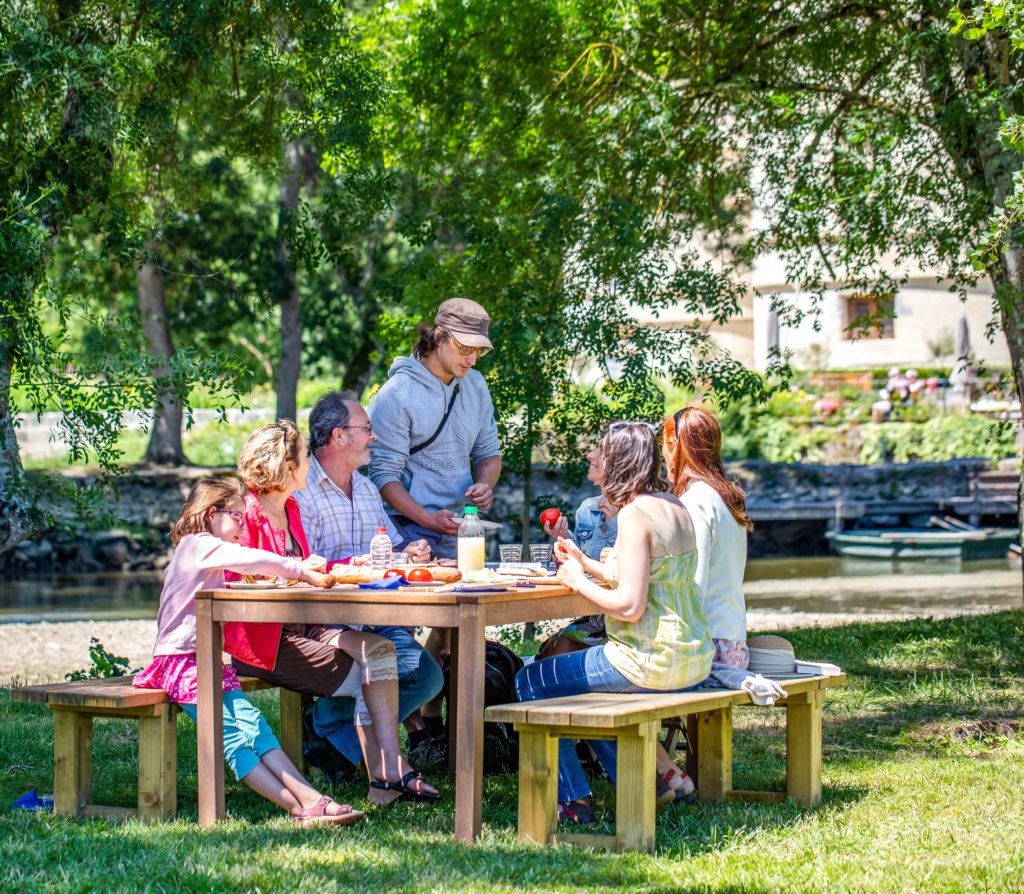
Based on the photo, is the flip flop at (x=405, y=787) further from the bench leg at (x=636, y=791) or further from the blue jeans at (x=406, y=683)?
the bench leg at (x=636, y=791)

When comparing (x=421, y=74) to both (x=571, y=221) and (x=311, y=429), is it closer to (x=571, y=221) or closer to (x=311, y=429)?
(x=571, y=221)

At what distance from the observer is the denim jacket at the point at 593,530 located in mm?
6434

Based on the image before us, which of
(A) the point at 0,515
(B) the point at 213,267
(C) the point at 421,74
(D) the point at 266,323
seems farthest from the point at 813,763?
(D) the point at 266,323

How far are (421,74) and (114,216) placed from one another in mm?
3479

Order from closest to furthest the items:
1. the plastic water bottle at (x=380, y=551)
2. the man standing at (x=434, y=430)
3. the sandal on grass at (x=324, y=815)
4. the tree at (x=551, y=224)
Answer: the sandal on grass at (x=324, y=815) → the plastic water bottle at (x=380, y=551) → the man standing at (x=434, y=430) → the tree at (x=551, y=224)

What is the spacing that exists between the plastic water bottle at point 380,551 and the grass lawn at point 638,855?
0.92 metres

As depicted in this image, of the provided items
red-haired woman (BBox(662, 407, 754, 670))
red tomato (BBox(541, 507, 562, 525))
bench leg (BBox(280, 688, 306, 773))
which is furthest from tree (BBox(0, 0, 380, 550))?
red-haired woman (BBox(662, 407, 754, 670))

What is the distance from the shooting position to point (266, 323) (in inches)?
1137

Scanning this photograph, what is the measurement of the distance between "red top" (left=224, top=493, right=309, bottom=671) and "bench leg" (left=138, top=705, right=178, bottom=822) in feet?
1.14

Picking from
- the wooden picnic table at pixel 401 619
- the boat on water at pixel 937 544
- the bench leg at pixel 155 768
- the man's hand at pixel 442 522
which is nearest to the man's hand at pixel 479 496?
the man's hand at pixel 442 522

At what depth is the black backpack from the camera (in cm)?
589

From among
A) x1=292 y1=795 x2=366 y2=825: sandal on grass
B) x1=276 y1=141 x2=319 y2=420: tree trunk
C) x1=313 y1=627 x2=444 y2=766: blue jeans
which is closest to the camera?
x1=292 y1=795 x2=366 y2=825: sandal on grass

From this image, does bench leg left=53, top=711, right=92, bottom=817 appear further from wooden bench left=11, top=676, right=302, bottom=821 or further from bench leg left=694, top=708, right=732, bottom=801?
bench leg left=694, top=708, right=732, bottom=801

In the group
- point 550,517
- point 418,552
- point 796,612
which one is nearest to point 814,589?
point 796,612
